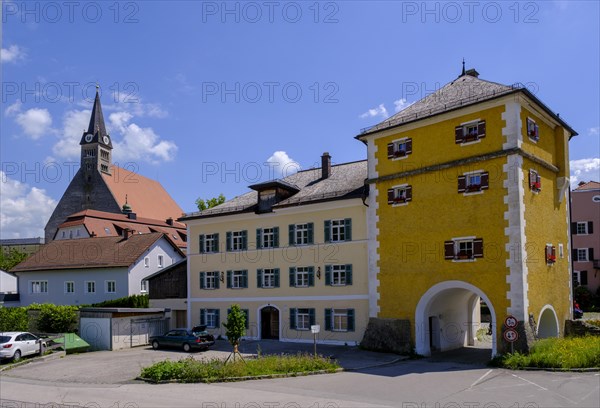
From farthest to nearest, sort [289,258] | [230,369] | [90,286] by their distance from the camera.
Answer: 1. [90,286]
2. [289,258]
3. [230,369]

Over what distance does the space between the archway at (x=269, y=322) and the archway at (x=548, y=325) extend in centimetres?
1557

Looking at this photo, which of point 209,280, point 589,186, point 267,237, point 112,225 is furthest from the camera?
point 112,225

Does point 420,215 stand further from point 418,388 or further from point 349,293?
point 418,388

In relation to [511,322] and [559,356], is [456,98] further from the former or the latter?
[559,356]

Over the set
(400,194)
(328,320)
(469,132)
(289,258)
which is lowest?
(328,320)

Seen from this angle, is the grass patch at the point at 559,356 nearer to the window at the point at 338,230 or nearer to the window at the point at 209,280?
the window at the point at 338,230

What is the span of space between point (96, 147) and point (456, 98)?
73.4 meters

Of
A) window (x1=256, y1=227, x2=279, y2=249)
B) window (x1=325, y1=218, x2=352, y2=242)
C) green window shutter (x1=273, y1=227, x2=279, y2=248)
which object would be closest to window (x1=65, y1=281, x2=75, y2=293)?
window (x1=256, y1=227, x2=279, y2=249)

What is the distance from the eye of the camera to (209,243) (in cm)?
3934

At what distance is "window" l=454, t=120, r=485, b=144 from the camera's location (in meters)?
27.1

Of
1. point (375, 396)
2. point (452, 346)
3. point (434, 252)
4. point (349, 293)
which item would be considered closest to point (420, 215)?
point (434, 252)

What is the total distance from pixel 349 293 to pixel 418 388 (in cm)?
1181

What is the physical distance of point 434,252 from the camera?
28.1 meters

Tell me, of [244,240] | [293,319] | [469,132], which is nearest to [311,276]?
[293,319]
